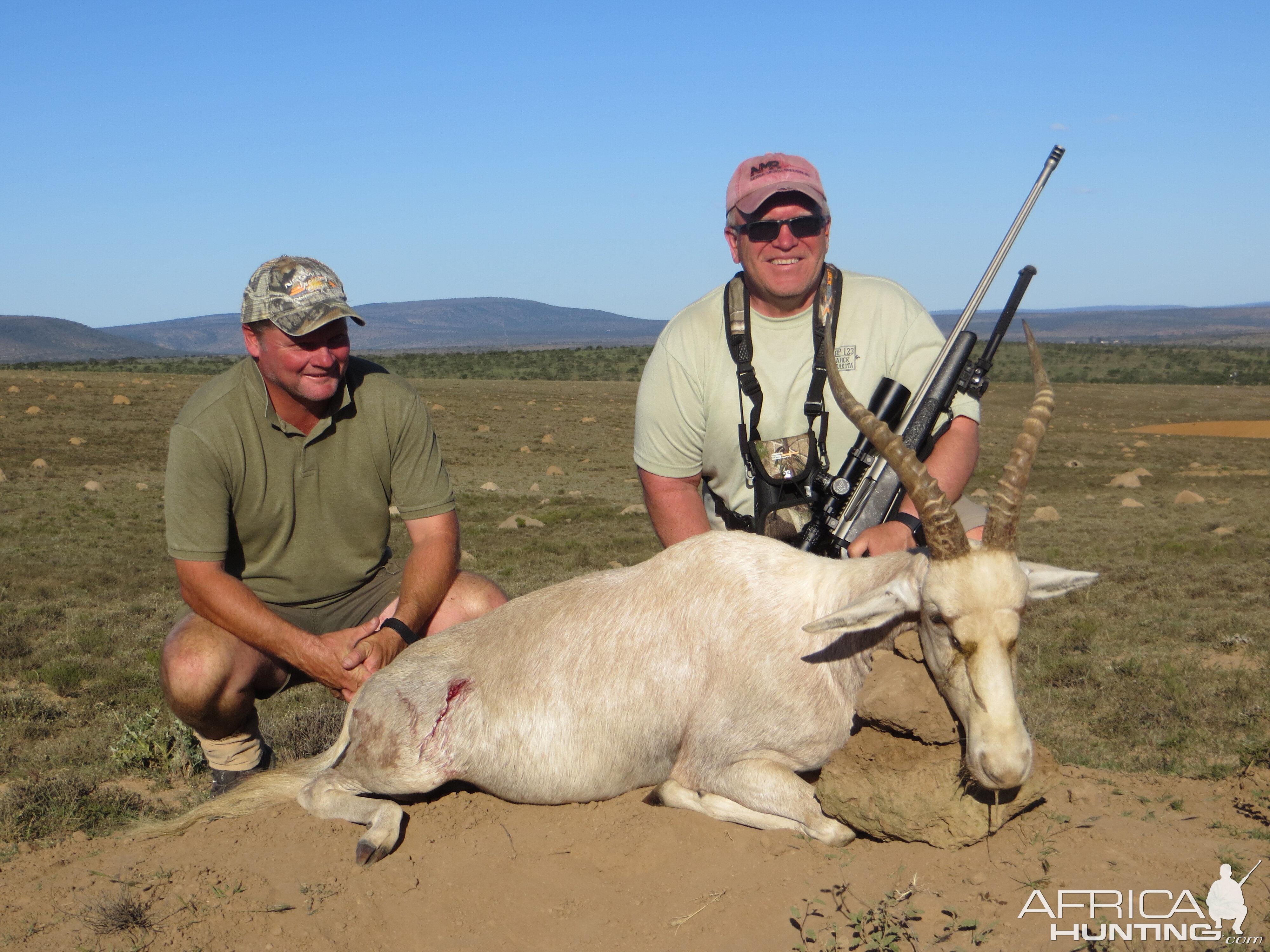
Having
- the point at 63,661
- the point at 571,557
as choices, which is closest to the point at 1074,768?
the point at 63,661

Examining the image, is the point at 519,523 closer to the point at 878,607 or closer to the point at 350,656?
the point at 350,656

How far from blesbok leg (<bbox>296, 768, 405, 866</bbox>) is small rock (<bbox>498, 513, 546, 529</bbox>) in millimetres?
12356

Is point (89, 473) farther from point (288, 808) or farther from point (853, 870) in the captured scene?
point (853, 870)

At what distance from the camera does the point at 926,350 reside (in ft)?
19.5

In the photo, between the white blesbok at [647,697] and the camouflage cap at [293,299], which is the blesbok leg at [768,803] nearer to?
the white blesbok at [647,697]

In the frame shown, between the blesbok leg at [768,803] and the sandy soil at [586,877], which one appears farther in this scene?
the blesbok leg at [768,803]

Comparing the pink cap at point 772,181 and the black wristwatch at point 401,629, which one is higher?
the pink cap at point 772,181

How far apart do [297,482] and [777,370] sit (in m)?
2.75

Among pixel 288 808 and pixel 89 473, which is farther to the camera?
pixel 89 473

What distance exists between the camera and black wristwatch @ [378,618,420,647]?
5586mm

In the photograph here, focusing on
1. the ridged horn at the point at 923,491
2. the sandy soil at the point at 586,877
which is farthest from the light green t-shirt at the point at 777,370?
the sandy soil at the point at 586,877

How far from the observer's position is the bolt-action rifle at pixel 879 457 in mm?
5586

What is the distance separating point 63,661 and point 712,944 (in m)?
7.55

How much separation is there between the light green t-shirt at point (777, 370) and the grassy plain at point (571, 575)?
2.60 meters
